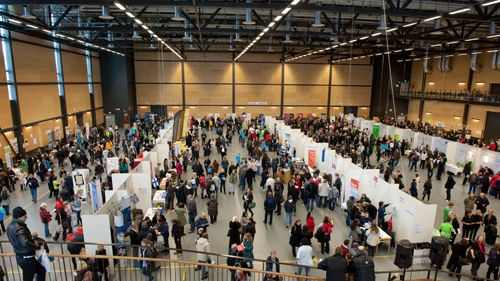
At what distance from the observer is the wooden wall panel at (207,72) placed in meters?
33.9

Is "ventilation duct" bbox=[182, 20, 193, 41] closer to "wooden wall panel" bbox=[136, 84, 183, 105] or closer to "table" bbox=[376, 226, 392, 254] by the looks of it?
"table" bbox=[376, 226, 392, 254]

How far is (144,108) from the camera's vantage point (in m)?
34.3

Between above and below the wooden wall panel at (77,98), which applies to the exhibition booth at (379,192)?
below

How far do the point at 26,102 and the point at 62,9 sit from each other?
5.85 metres

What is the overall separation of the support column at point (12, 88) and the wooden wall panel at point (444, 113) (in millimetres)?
32565

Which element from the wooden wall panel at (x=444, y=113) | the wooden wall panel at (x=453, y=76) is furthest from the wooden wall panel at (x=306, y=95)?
the wooden wall panel at (x=453, y=76)

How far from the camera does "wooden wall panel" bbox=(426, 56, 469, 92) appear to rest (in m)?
27.8

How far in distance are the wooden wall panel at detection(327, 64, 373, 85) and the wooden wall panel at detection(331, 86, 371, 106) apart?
675 millimetres

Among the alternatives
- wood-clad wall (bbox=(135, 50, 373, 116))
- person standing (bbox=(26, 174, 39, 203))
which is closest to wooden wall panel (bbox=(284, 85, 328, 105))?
wood-clad wall (bbox=(135, 50, 373, 116))

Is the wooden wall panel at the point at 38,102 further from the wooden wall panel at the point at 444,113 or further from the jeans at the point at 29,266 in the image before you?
the wooden wall panel at the point at 444,113

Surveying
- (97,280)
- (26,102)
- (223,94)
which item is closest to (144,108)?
(223,94)

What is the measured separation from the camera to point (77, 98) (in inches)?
1032

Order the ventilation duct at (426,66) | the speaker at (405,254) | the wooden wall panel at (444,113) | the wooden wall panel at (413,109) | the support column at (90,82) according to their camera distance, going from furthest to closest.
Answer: the wooden wall panel at (413,109)
the ventilation duct at (426,66)
the support column at (90,82)
the wooden wall panel at (444,113)
the speaker at (405,254)

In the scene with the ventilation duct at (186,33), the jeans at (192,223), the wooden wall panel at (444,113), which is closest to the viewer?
the jeans at (192,223)
